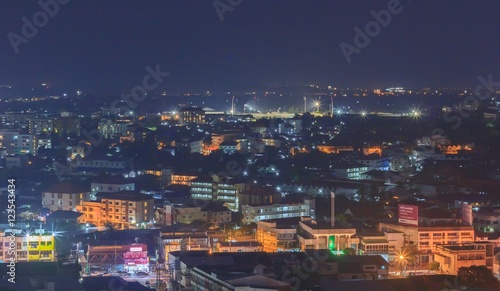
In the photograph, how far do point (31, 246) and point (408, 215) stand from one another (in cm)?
323

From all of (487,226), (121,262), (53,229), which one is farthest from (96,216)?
(487,226)

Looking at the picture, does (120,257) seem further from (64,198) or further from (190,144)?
(190,144)

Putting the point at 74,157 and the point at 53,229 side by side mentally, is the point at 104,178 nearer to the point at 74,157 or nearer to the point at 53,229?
the point at 53,229

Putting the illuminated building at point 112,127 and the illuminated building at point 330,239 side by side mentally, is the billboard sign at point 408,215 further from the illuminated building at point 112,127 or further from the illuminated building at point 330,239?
the illuminated building at point 112,127

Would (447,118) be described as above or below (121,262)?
above

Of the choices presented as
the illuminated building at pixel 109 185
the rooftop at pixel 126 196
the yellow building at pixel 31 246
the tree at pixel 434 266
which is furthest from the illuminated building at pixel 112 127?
the tree at pixel 434 266

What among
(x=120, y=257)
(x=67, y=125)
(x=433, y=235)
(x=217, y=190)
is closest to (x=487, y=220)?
(x=433, y=235)

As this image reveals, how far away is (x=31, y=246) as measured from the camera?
7.39 metres

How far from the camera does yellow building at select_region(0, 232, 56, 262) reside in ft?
24.1

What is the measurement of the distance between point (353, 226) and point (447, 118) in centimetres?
1184

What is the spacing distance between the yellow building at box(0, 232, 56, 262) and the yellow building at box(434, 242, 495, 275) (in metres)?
3.06

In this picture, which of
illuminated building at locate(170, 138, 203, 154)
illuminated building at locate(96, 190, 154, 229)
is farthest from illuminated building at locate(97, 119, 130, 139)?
illuminated building at locate(96, 190, 154, 229)

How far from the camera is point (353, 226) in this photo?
27.3 feet

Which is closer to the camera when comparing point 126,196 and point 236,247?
point 236,247
